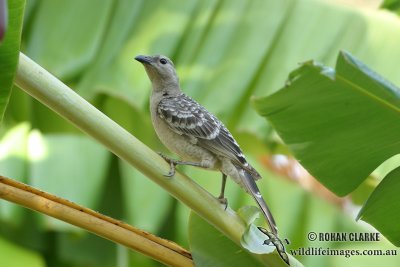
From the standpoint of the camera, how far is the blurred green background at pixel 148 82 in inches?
107

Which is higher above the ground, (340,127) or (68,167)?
(340,127)

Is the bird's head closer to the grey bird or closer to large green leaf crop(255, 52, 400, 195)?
the grey bird

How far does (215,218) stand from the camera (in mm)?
1336

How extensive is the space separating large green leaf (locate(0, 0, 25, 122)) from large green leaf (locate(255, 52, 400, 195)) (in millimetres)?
551

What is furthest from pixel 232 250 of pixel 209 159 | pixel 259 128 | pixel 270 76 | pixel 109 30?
pixel 109 30

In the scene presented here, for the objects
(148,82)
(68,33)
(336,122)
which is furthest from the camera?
(68,33)

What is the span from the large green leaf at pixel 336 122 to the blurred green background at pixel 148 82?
898mm

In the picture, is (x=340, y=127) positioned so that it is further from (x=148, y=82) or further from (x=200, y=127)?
(x=148, y=82)

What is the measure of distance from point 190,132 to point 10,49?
61 centimetres

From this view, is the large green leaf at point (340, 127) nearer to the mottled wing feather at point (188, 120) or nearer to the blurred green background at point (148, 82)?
the mottled wing feather at point (188, 120)

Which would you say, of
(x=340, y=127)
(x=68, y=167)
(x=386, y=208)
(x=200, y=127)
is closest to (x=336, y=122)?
(x=340, y=127)

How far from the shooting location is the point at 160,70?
1.82m

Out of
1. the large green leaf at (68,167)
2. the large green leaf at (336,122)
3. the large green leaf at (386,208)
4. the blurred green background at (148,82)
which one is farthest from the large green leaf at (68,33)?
the large green leaf at (386,208)

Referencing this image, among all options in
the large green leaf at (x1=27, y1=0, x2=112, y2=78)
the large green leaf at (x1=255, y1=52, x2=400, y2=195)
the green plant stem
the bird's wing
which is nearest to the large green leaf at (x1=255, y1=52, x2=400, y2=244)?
the large green leaf at (x1=255, y1=52, x2=400, y2=195)
